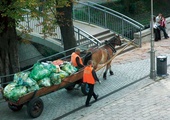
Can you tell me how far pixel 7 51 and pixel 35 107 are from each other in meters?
2.95

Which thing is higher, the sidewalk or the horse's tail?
the horse's tail

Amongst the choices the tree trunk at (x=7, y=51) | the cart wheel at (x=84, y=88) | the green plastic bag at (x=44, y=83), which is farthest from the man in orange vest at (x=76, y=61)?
the tree trunk at (x=7, y=51)

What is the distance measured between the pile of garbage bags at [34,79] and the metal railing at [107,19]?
936cm

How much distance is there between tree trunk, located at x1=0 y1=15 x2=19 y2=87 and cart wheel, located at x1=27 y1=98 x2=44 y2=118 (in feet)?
7.07

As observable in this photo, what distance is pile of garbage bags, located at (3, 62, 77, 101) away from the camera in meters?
11.4

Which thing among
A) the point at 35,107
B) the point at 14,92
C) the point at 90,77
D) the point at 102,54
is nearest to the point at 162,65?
the point at 102,54

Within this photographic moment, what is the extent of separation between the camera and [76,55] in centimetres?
1337

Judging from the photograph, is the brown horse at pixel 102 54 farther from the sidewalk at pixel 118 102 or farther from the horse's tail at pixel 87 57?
the sidewalk at pixel 118 102

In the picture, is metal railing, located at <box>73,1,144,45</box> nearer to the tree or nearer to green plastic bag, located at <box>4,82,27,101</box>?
the tree

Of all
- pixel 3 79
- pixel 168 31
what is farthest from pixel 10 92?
pixel 168 31

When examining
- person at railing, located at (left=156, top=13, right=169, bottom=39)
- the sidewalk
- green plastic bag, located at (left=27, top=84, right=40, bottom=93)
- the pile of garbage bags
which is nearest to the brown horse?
the sidewalk

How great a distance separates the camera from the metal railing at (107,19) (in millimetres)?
21312

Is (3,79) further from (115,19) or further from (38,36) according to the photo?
(115,19)

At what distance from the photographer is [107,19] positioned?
71.9 feet
